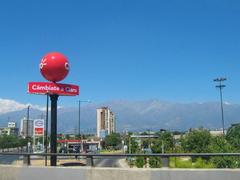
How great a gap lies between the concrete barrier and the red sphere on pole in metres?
5.36

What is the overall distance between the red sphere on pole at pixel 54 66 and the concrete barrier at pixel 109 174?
5.36 meters

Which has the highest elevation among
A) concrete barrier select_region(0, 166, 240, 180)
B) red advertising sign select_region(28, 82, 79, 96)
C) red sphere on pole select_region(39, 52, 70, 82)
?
red sphere on pole select_region(39, 52, 70, 82)

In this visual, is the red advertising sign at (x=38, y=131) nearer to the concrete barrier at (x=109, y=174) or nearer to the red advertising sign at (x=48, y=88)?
the red advertising sign at (x=48, y=88)

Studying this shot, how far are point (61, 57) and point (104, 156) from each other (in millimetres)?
7446

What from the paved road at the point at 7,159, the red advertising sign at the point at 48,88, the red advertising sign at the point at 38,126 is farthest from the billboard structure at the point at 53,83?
the red advertising sign at the point at 38,126

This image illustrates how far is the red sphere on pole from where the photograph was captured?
16922 millimetres

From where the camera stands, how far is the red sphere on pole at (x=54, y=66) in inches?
666

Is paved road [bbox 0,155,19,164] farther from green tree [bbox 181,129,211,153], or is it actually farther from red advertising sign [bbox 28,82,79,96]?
green tree [bbox 181,129,211,153]

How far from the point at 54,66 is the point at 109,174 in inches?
294

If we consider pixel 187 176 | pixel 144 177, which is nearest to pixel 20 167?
pixel 144 177

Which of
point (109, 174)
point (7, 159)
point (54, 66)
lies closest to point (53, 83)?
point (54, 66)

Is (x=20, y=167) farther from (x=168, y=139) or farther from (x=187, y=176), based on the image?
(x=168, y=139)

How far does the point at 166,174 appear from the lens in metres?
9.74

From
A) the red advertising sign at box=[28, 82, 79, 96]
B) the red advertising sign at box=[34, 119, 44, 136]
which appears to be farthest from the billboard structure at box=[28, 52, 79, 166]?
the red advertising sign at box=[34, 119, 44, 136]
